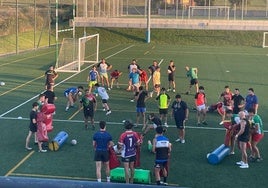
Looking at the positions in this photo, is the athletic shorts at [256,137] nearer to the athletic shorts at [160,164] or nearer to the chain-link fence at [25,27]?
the athletic shorts at [160,164]

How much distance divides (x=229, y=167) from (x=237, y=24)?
155 feet

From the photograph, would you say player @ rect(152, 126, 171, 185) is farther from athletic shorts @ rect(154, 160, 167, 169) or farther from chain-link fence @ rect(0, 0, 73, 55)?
chain-link fence @ rect(0, 0, 73, 55)

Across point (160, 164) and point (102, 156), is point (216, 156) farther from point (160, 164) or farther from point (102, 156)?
point (102, 156)

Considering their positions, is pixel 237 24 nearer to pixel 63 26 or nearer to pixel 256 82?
pixel 63 26

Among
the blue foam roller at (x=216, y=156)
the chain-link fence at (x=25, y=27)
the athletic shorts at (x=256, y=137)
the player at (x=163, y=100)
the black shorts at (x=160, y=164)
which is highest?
the chain-link fence at (x=25, y=27)

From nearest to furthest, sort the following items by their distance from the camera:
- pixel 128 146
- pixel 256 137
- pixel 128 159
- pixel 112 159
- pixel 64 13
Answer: pixel 128 146 → pixel 128 159 → pixel 112 159 → pixel 256 137 → pixel 64 13

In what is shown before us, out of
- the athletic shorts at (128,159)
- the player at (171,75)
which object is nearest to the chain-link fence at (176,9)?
the player at (171,75)

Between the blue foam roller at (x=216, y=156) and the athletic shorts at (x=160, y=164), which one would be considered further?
the blue foam roller at (x=216, y=156)

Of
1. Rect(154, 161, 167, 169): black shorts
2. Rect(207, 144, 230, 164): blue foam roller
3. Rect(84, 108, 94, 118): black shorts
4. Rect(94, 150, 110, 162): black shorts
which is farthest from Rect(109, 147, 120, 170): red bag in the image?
Rect(84, 108, 94, 118): black shorts

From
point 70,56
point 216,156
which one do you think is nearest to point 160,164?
point 216,156

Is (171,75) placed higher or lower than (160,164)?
higher

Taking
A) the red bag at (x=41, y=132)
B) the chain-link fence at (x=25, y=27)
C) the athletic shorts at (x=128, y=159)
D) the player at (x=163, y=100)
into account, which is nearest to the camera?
the athletic shorts at (x=128, y=159)

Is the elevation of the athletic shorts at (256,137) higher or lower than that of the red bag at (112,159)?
higher

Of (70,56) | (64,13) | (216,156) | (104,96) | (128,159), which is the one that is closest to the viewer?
(128,159)
